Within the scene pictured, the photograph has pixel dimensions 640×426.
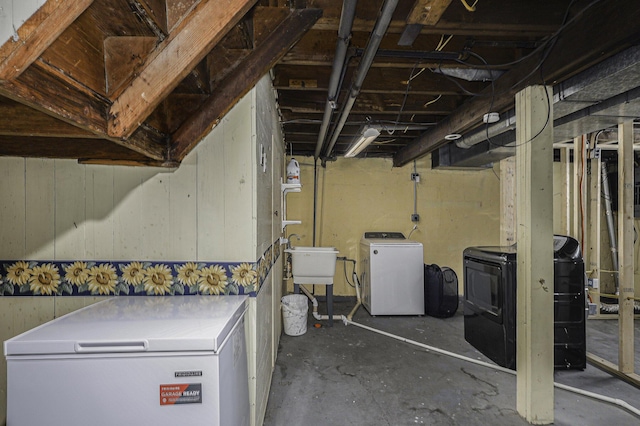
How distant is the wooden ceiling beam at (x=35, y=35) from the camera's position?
0.61 m

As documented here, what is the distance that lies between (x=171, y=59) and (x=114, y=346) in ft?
2.96

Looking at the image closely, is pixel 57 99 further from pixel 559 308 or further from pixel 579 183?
pixel 579 183

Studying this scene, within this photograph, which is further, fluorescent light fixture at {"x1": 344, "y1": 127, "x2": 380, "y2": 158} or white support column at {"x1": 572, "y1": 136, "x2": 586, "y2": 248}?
white support column at {"x1": 572, "y1": 136, "x2": 586, "y2": 248}

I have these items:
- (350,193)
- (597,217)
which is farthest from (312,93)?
(597,217)

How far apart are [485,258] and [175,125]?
8.65 ft

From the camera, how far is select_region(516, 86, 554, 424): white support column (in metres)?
A: 1.80

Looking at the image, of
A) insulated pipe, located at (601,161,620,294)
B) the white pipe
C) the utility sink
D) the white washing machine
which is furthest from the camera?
insulated pipe, located at (601,161,620,294)

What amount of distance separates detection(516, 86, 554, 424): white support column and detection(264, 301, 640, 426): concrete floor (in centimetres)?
21

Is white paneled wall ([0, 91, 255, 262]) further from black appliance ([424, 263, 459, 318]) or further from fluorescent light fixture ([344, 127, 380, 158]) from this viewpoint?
black appliance ([424, 263, 459, 318])

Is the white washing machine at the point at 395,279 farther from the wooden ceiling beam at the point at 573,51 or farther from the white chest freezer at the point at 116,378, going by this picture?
the white chest freezer at the point at 116,378

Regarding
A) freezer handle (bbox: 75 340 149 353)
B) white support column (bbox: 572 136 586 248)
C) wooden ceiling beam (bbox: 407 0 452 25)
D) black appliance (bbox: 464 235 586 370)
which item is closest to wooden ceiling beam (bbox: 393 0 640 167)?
wooden ceiling beam (bbox: 407 0 452 25)

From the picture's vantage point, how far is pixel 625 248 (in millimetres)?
2414

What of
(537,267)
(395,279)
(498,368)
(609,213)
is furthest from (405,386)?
(609,213)

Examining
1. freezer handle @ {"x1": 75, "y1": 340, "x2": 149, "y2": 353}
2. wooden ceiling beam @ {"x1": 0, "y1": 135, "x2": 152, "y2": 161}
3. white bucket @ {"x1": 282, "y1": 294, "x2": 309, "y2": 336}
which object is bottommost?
white bucket @ {"x1": 282, "y1": 294, "x2": 309, "y2": 336}
